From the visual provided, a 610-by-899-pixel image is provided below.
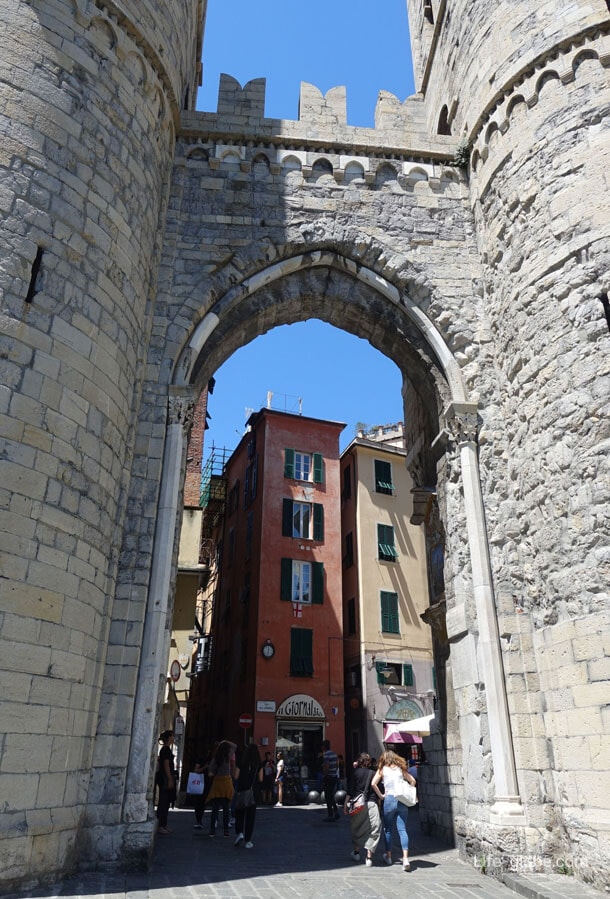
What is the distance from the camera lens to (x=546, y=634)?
6.39 m

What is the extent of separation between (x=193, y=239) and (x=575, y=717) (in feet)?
22.0

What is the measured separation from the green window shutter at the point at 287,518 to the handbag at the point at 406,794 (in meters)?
13.7

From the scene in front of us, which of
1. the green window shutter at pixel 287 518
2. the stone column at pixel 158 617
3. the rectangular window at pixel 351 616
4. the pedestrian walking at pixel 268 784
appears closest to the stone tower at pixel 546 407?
the stone column at pixel 158 617

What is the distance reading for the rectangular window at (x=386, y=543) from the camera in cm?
2072

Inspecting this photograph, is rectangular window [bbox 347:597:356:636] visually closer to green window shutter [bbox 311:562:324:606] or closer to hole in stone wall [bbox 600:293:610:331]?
green window shutter [bbox 311:562:324:606]

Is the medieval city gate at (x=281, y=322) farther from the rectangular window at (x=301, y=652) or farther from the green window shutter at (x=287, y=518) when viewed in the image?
the green window shutter at (x=287, y=518)

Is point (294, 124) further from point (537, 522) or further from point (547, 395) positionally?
point (537, 522)

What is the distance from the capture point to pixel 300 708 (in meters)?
17.9

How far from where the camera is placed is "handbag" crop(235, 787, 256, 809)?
22.2 feet

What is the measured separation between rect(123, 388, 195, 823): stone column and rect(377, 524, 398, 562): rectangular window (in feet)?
46.0

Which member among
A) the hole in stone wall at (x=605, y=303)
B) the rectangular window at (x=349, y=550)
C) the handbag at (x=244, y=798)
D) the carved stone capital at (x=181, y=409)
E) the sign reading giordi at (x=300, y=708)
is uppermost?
the rectangular window at (x=349, y=550)

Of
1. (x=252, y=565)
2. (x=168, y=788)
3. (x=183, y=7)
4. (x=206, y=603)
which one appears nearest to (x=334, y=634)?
(x=252, y=565)

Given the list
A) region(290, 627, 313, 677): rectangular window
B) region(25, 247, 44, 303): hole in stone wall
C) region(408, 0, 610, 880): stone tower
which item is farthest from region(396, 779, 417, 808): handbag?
region(290, 627, 313, 677): rectangular window

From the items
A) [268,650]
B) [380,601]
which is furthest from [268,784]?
[380,601]
